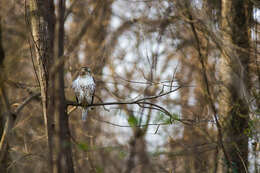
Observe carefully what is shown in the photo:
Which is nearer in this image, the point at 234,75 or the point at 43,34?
the point at 43,34

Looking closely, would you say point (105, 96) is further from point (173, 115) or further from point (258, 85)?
point (173, 115)

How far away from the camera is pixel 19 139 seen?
21.8 ft

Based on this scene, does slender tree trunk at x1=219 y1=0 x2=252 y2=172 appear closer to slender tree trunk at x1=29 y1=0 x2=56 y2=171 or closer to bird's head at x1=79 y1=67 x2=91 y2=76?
bird's head at x1=79 y1=67 x2=91 y2=76

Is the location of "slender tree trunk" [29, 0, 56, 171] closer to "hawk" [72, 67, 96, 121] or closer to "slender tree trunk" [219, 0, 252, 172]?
"hawk" [72, 67, 96, 121]

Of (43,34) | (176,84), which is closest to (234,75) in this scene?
(176,84)

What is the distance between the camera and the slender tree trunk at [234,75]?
192 inches

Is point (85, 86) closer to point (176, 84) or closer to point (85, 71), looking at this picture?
point (85, 71)

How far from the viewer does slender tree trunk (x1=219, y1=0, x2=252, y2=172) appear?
16.0 feet

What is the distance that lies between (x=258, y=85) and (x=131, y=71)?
343 centimetres

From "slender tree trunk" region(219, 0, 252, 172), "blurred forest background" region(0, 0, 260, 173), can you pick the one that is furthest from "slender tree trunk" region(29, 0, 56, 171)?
"slender tree trunk" region(219, 0, 252, 172)

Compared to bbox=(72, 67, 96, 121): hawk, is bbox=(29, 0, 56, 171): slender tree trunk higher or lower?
higher

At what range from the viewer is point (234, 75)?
5.15 m

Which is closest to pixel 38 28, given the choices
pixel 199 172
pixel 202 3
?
pixel 202 3

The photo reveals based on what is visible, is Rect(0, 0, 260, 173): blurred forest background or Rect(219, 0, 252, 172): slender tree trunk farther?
Rect(219, 0, 252, 172): slender tree trunk
